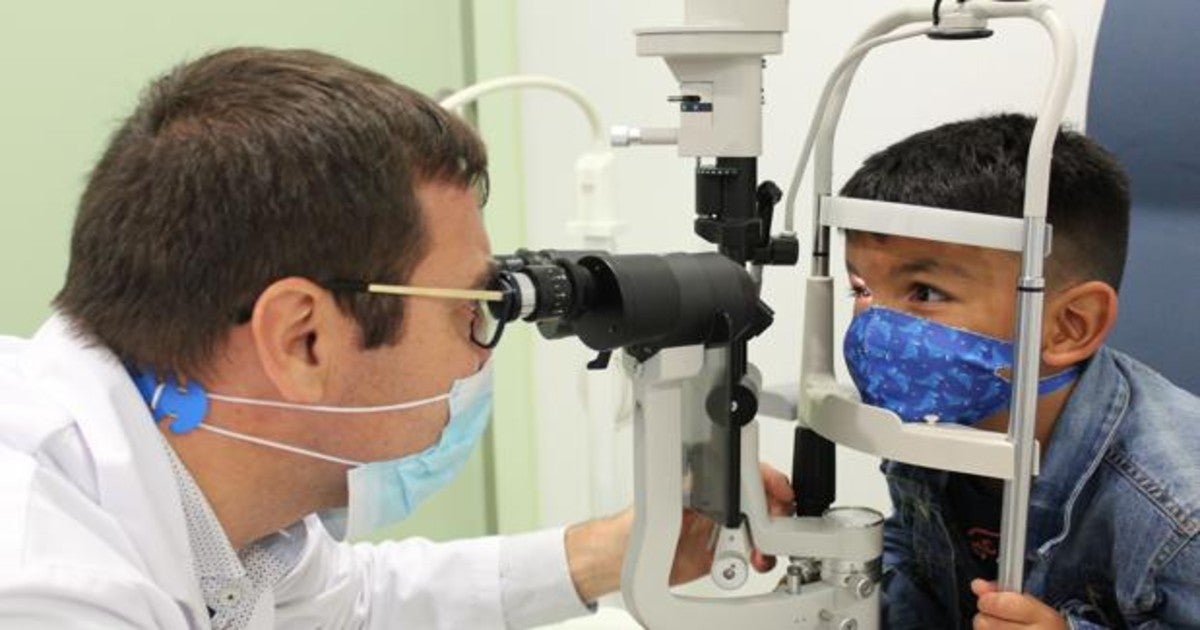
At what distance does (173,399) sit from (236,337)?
0.26 feet

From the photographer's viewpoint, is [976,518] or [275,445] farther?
[976,518]

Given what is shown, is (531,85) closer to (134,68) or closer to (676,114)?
(676,114)

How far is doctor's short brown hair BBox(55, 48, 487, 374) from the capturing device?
0.92 metres

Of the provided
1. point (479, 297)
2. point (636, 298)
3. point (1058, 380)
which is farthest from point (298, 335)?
point (1058, 380)

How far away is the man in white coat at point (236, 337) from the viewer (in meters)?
0.91

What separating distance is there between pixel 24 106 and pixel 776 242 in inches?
57.0

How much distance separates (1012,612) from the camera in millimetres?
993

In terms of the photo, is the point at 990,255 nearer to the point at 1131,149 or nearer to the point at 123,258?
the point at 1131,149

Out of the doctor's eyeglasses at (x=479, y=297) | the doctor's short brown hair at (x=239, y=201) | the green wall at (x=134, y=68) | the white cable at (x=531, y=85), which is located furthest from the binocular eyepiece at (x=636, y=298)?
the green wall at (x=134, y=68)

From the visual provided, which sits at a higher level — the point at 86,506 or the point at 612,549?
the point at 86,506

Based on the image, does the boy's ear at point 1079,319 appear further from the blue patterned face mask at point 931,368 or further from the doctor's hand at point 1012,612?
the doctor's hand at point 1012,612

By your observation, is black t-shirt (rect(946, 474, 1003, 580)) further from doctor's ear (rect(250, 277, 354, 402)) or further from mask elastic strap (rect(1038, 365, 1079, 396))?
doctor's ear (rect(250, 277, 354, 402))

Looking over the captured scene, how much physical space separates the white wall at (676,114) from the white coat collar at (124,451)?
0.91 m

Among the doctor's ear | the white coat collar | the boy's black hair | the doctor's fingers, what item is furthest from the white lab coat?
the boy's black hair
